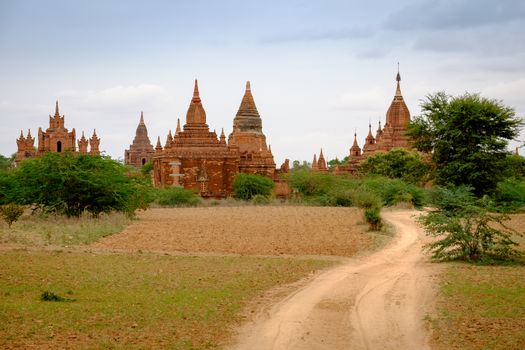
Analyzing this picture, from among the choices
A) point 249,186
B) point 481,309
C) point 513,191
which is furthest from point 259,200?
point 481,309

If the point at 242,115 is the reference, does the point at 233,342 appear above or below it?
below

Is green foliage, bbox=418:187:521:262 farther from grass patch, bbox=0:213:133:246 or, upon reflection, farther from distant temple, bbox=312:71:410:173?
distant temple, bbox=312:71:410:173

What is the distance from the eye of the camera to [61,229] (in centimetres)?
2433

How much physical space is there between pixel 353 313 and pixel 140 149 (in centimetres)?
8630

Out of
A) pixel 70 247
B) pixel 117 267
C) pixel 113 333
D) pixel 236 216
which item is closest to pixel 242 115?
pixel 236 216

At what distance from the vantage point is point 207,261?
1788 cm

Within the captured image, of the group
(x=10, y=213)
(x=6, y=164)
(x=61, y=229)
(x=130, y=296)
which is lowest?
(x=130, y=296)

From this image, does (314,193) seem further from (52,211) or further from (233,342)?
(233,342)

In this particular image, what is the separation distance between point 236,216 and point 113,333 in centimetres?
2408

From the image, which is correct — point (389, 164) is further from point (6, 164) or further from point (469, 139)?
point (6, 164)

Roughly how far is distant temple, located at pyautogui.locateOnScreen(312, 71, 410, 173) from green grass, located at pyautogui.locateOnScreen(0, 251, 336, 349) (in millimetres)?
44847

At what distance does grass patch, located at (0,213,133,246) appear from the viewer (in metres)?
21.2

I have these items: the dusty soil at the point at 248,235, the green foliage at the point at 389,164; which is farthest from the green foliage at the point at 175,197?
the green foliage at the point at 389,164

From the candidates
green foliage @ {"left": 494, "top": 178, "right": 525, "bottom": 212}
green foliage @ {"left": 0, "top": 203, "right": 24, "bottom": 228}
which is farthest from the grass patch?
green foliage @ {"left": 494, "top": 178, "right": 525, "bottom": 212}
